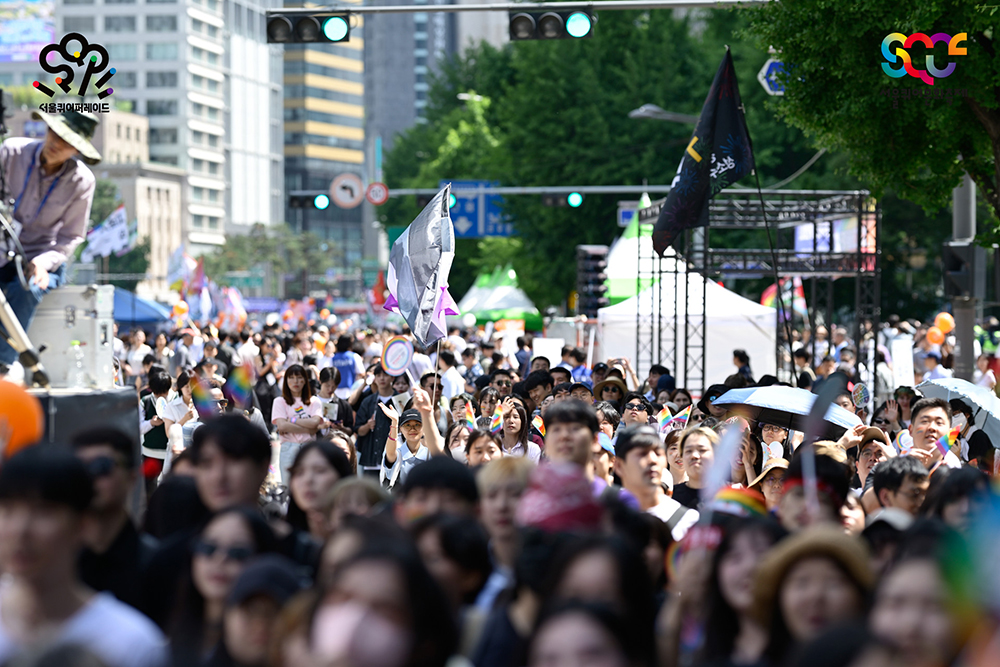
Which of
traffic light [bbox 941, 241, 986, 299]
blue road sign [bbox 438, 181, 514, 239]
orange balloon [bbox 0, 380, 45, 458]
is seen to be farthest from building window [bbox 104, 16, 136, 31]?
orange balloon [bbox 0, 380, 45, 458]

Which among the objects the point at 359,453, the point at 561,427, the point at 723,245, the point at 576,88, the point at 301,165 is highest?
the point at 301,165

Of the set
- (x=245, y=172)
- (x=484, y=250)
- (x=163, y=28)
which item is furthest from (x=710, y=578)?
(x=245, y=172)

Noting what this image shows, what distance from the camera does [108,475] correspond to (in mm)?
5082

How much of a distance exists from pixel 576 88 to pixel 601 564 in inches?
1437

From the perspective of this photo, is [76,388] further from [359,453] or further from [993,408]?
[993,408]

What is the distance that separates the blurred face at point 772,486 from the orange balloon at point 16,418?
4.02 metres

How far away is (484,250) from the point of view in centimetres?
5547

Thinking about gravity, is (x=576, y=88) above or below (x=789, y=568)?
above

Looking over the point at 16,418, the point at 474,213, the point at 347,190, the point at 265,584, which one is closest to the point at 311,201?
the point at 347,190

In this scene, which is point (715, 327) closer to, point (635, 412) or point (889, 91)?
point (889, 91)

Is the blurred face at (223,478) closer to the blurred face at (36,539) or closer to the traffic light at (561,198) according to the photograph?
the blurred face at (36,539)

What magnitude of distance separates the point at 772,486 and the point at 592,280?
21.4 meters

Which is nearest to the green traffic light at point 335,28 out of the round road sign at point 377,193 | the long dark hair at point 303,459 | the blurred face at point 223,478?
the long dark hair at point 303,459

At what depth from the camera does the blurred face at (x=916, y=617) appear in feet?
11.1
